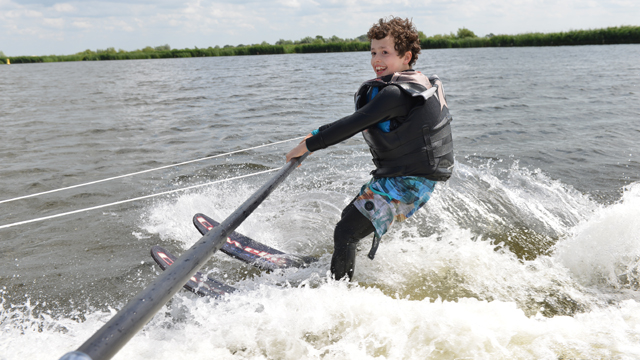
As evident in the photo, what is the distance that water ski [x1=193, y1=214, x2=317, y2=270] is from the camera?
3471 millimetres

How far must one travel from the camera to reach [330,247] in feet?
13.2

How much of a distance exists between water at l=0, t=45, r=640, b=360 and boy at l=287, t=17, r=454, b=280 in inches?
19.7

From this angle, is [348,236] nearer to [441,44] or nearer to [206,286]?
[206,286]

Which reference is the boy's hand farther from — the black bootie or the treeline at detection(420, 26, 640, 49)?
the treeline at detection(420, 26, 640, 49)

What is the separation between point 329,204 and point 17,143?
23.3 feet

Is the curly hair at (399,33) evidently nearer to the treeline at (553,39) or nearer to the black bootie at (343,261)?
the black bootie at (343,261)

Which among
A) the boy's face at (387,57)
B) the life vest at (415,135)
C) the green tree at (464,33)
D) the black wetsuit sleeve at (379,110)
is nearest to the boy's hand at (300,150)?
the black wetsuit sleeve at (379,110)

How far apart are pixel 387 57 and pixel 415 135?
501mm

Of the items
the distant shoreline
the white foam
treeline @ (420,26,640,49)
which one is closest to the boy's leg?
the white foam

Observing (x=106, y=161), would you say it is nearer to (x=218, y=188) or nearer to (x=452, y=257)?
(x=218, y=188)

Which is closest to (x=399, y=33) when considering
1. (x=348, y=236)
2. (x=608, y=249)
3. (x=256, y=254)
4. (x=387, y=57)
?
(x=387, y=57)

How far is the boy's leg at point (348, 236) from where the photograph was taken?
8.73 ft

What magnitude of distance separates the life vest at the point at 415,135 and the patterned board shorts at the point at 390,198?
0.17ft

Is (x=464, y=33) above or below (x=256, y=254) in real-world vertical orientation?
above
